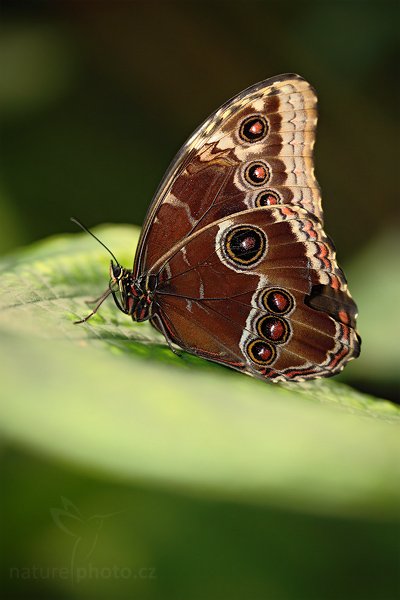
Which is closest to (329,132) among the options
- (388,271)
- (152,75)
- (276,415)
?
(152,75)

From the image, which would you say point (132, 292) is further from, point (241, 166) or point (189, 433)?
point (189, 433)

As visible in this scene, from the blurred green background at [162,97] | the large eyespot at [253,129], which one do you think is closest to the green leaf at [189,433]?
the large eyespot at [253,129]

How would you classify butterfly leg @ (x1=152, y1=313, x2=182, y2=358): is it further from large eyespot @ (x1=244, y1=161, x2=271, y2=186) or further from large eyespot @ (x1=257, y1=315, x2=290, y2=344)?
large eyespot @ (x1=244, y1=161, x2=271, y2=186)

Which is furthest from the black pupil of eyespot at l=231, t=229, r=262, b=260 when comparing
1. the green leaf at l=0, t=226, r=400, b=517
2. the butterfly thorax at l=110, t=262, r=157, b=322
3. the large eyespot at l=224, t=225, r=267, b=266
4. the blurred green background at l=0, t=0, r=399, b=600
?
the blurred green background at l=0, t=0, r=399, b=600

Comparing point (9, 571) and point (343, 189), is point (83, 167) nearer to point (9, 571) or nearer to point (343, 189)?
point (343, 189)

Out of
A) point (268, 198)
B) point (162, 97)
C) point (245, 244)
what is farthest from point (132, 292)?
point (162, 97)

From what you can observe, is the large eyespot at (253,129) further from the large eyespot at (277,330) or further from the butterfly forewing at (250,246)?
the large eyespot at (277,330)

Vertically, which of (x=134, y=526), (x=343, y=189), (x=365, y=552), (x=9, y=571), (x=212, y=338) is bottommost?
(x=9, y=571)

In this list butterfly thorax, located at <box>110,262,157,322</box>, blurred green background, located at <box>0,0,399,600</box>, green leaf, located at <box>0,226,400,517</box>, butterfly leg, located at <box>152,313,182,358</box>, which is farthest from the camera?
blurred green background, located at <box>0,0,399,600</box>
